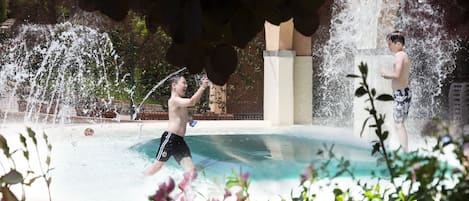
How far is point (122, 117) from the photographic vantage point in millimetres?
14133

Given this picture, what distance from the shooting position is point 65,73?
14102 millimetres

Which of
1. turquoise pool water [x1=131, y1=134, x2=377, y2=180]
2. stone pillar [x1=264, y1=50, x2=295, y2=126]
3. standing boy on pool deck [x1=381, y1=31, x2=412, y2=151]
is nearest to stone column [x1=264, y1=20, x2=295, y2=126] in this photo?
stone pillar [x1=264, y1=50, x2=295, y2=126]

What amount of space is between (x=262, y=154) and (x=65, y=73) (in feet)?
22.9

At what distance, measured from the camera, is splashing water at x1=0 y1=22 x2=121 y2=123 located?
14.3 meters

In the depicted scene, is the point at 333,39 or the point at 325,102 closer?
the point at 333,39

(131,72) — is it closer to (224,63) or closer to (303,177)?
(303,177)

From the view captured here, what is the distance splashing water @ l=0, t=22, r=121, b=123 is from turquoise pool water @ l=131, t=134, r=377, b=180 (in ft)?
15.9

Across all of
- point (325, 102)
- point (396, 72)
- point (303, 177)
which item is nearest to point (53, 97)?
point (325, 102)

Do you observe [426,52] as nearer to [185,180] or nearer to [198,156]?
[198,156]

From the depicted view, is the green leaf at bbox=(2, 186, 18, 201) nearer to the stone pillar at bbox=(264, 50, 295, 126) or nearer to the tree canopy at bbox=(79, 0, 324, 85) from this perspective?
the tree canopy at bbox=(79, 0, 324, 85)

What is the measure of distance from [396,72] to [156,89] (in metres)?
8.63

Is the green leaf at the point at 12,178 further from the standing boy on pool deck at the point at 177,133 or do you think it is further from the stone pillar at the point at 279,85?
the stone pillar at the point at 279,85

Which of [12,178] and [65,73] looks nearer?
[12,178]

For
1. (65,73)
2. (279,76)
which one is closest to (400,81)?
(279,76)
